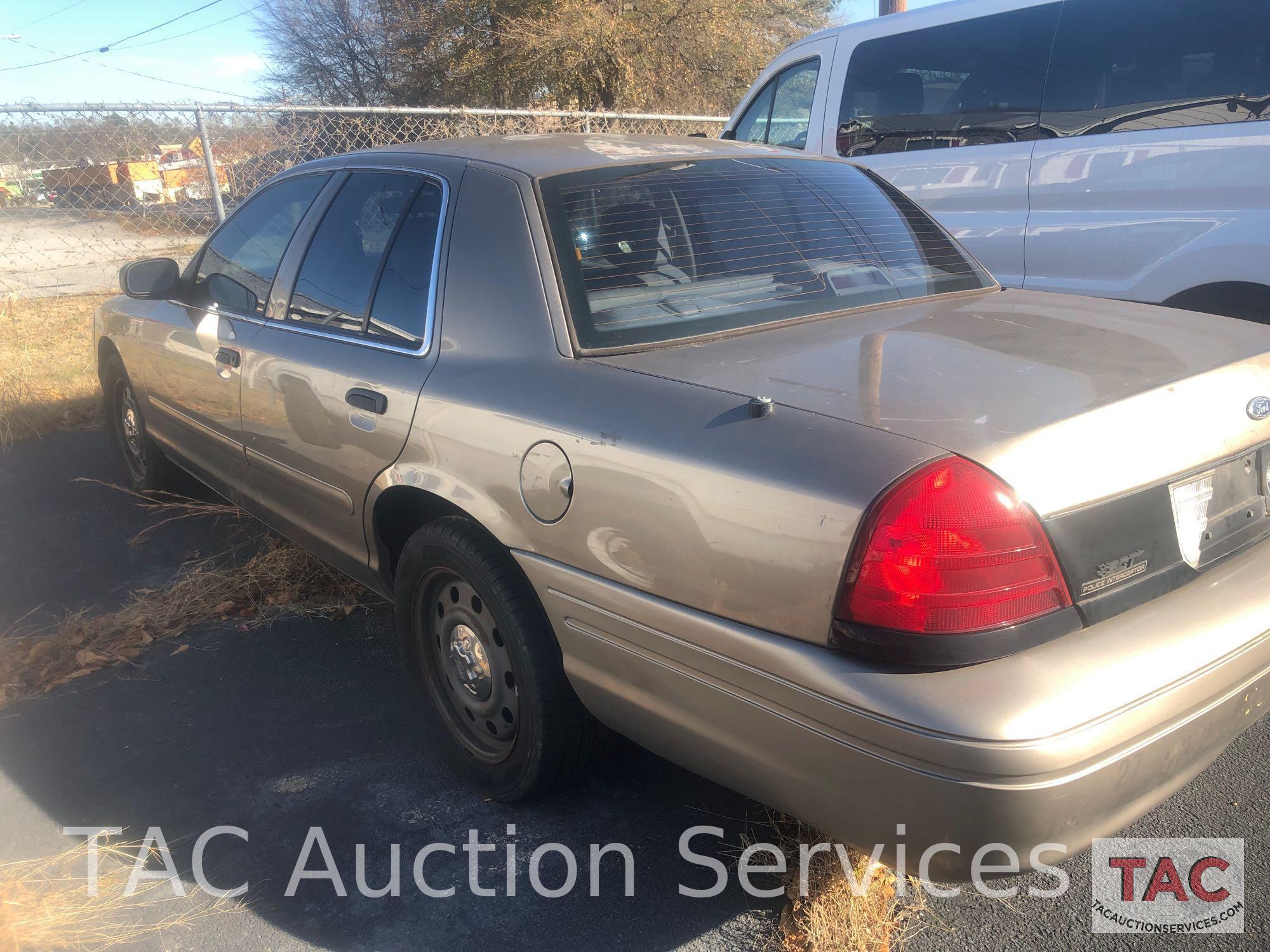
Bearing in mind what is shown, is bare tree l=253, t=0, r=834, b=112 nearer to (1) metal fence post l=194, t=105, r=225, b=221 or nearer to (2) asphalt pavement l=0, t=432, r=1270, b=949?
(1) metal fence post l=194, t=105, r=225, b=221

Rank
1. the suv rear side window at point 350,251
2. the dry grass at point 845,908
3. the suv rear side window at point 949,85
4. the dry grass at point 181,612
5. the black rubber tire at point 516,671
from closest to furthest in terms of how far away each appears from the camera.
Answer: the dry grass at point 845,908 → the black rubber tire at point 516,671 → the suv rear side window at point 350,251 → the dry grass at point 181,612 → the suv rear side window at point 949,85

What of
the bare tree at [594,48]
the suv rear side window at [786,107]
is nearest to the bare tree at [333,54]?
the bare tree at [594,48]

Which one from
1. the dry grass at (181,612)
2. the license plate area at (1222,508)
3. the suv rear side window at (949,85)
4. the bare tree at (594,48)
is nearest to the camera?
the license plate area at (1222,508)

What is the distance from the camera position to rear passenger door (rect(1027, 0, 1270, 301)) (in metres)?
4.08

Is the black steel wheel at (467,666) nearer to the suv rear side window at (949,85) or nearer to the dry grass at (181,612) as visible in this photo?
the dry grass at (181,612)

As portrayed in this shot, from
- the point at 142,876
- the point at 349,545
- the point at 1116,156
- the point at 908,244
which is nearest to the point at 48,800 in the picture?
the point at 142,876

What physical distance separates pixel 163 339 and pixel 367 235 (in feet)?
5.16

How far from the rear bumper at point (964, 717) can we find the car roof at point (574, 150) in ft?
4.36

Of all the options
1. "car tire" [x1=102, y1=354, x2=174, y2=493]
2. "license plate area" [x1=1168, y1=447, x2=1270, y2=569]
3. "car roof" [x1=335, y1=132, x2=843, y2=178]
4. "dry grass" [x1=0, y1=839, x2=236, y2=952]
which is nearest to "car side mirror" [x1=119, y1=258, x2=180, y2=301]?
"car tire" [x1=102, y1=354, x2=174, y2=493]

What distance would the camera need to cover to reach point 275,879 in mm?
2486

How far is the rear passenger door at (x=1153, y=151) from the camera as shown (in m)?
4.08

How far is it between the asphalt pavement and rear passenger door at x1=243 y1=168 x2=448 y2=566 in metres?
0.51

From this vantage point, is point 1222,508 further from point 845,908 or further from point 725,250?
point 725,250

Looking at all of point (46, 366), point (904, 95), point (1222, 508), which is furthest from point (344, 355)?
point (46, 366)
